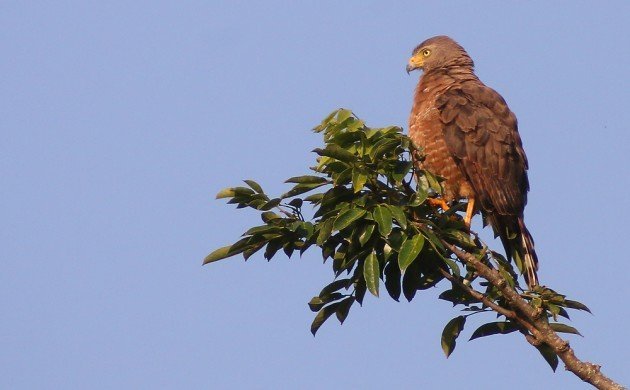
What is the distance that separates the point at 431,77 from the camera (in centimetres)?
776

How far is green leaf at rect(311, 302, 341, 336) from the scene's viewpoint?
4.75 meters

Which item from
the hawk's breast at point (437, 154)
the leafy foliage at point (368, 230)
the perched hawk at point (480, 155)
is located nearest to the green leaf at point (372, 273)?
the leafy foliage at point (368, 230)

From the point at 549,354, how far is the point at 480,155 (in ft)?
8.21

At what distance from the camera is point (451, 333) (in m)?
4.88

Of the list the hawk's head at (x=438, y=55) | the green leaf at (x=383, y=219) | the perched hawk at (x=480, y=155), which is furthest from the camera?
the hawk's head at (x=438, y=55)

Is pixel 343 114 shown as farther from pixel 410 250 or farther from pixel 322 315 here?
pixel 322 315

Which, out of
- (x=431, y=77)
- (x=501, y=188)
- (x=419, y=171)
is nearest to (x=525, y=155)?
(x=501, y=188)

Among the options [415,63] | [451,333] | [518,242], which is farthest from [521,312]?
[415,63]

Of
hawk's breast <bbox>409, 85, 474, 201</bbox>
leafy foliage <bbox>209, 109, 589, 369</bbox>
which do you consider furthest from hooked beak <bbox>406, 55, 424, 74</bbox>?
leafy foliage <bbox>209, 109, 589, 369</bbox>

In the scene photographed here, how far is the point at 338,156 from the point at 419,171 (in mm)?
601

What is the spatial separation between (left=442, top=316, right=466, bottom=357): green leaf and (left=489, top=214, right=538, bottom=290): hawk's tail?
61.1 inches

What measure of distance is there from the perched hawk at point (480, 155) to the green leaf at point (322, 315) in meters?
2.18

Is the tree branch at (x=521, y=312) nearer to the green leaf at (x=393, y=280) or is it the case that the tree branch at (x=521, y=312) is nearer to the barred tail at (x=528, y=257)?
the green leaf at (x=393, y=280)

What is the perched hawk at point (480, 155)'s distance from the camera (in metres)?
6.76
